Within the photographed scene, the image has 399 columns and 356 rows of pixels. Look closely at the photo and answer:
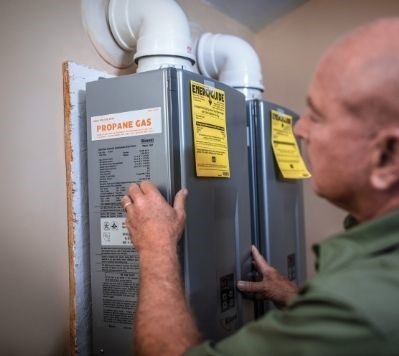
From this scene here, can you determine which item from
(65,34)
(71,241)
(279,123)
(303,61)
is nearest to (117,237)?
(71,241)

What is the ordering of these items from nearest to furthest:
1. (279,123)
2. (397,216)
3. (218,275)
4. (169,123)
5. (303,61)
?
(397,216)
(169,123)
(218,275)
(279,123)
(303,61)

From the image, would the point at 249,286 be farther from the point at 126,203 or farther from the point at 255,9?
the point at 255,9

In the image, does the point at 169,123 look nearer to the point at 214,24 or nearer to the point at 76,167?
the point at 76,167

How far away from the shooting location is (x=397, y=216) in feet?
2.15

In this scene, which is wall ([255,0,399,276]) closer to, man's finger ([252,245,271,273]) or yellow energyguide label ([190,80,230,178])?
man's finger ([252,245,271,273])

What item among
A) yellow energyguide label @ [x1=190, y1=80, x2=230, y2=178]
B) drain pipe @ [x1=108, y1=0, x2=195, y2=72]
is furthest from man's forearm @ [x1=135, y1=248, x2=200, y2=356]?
drain pipe @ [x1=108, y1=0, x2=195, y2=72]

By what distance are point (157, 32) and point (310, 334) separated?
2.98 ft

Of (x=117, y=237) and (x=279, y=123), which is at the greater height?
(x=279, y=123)

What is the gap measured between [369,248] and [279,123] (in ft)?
3.02

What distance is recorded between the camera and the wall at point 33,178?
1.06 meters

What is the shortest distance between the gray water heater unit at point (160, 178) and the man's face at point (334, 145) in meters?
0.36

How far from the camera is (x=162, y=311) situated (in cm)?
82

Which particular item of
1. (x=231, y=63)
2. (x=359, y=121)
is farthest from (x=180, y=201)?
(x=231, y=63)

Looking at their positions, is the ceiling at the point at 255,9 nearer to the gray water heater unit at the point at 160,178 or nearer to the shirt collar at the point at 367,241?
the gray water heater unit at the point at 160,178
